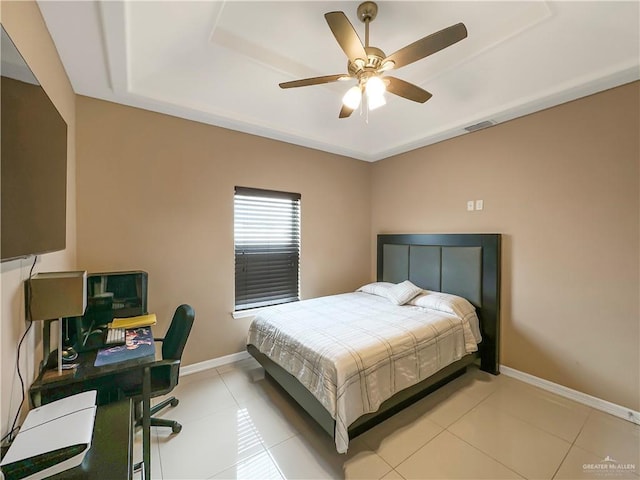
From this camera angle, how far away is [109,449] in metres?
1.02

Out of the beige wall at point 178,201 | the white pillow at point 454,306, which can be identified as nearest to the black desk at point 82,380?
the beige wall at point 178,201

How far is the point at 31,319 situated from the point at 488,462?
2726 mm

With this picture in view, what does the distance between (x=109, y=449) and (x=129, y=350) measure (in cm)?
76

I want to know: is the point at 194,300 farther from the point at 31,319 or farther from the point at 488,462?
the point at 488,462

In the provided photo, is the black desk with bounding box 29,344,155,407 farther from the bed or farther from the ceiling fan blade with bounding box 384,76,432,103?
the ceiling fan blade with bounding box 384,76,432,103

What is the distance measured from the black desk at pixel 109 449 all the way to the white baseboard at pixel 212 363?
160 cm

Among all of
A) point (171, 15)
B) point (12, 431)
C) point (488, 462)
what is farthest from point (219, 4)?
point (488, 462)

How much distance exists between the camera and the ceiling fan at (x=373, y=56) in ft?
4.51

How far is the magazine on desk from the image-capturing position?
1547mm

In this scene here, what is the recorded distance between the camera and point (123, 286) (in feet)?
7.32

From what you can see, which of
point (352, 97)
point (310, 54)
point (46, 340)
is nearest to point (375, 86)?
point (352, 97)

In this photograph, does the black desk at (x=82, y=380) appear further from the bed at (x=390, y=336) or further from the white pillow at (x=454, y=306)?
the white pillow at (x=454, y=306)

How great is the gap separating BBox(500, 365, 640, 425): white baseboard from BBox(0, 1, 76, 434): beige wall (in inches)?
145

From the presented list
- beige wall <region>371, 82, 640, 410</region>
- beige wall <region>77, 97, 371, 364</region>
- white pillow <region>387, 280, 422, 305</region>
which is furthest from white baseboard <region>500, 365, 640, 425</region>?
beige wall <region>77, 97, 371, 364</region>
